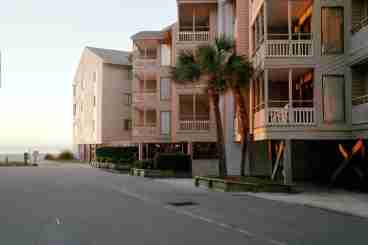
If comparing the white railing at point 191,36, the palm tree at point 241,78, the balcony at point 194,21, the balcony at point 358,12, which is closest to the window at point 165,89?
the balcony at point 194,21

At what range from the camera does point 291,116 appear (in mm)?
21969

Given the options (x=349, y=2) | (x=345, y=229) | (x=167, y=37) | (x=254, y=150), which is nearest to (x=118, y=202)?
(x=345, y=229)

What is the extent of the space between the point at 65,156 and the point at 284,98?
155ft

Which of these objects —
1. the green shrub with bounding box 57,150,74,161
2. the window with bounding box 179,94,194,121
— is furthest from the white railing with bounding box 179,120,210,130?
the green shrub with bounding box 57,150,74,161

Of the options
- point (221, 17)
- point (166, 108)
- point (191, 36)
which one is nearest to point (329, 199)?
point (221, 17)

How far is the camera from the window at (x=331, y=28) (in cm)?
2217

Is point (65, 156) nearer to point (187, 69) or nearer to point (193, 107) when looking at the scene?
point (193, 107)

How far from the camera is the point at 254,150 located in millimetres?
32312

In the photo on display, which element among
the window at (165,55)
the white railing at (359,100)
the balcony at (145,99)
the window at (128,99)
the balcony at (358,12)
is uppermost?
the window at (165,55)

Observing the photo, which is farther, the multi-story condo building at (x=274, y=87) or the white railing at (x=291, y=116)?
the white railing at (x=291, y=116)

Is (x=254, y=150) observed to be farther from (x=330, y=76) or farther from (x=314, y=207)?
(x=314, y=207)

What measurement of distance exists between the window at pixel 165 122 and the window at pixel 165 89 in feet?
4.38

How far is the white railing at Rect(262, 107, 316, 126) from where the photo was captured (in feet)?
72.0

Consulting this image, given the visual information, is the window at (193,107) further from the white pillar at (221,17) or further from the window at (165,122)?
the white pillar at (221,17)
